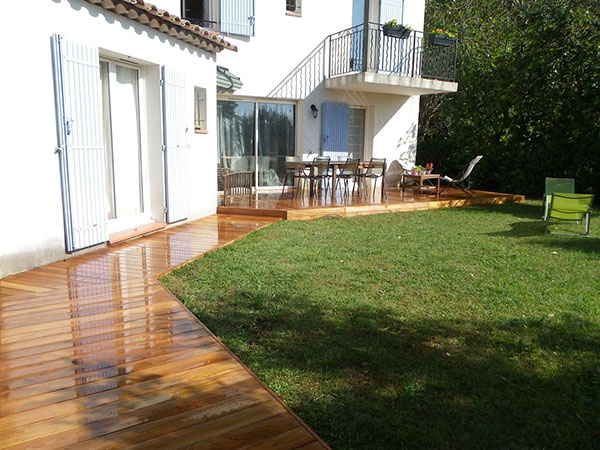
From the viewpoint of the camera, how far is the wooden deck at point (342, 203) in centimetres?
835

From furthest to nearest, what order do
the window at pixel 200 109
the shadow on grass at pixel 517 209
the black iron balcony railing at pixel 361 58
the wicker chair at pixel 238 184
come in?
1. the black iron balcony railing at pixel 361 58
2. the shadow on grass at pixel 517 209
3. the wicker chair at pixel 238 184
4. the window at pixel 200 109

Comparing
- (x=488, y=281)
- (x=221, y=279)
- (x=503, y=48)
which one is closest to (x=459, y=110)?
(x=503, y=48)

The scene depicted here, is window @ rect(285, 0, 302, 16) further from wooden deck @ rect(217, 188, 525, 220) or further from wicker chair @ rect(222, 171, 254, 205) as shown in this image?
wicker chair @ rect(222, 171, 254, 205)

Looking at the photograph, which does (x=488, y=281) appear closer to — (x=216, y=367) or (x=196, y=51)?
(x=216, y=367)

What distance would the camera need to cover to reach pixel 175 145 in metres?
7.00

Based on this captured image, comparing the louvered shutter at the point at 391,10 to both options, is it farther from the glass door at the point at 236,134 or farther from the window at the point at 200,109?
the window at the point at 200,109

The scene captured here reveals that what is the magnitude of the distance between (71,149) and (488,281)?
4.37 meters

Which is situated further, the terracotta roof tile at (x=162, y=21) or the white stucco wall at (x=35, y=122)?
the terracotta roof tile at (x=162, y=21)

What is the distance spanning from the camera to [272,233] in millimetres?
7012

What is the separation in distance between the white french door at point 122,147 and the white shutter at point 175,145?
373mm

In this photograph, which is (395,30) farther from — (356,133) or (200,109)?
(200,109)

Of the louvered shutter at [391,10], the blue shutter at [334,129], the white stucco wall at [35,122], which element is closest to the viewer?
the white stucco wall at [35,122]

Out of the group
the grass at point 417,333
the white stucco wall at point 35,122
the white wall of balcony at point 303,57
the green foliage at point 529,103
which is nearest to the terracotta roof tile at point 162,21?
the white stucco wall at point 35,122

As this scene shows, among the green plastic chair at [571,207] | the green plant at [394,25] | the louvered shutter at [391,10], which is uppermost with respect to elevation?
the louvered shutter at [391,10]
